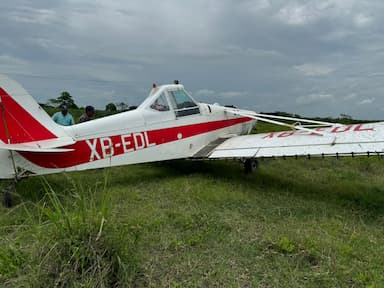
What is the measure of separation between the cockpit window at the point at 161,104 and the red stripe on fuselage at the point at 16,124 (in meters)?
2.50

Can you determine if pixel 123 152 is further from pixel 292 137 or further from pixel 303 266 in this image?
pixel 303 266

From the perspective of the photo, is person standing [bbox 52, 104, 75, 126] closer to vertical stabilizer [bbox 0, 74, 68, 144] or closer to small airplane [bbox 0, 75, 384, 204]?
small airplane [bbox 0, 75, 384, 204]

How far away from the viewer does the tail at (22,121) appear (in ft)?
17.6

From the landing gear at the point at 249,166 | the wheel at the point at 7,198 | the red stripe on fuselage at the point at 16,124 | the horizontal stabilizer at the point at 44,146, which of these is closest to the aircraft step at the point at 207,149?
the landing gear at the point at 249,166

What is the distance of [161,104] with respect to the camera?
778 cm

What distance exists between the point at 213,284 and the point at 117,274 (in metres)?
0.85

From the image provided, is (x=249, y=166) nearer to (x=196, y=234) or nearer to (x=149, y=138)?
(x=149, y=138)

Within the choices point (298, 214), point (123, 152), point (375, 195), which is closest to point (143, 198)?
point (123, 152)

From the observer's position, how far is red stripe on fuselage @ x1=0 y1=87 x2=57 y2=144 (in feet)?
17.5

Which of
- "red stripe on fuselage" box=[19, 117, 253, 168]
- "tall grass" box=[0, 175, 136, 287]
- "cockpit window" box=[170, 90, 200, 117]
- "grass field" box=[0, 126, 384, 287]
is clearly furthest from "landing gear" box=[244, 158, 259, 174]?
"tall grass" box=[0, 175, 136, 287]

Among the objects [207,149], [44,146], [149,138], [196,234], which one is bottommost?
[196,234]

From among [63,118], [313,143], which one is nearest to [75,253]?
[313,143]

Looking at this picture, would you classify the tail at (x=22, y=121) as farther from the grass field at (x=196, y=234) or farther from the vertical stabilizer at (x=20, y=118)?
the grass field at (x=196, y=234)

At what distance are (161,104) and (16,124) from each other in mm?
3106
